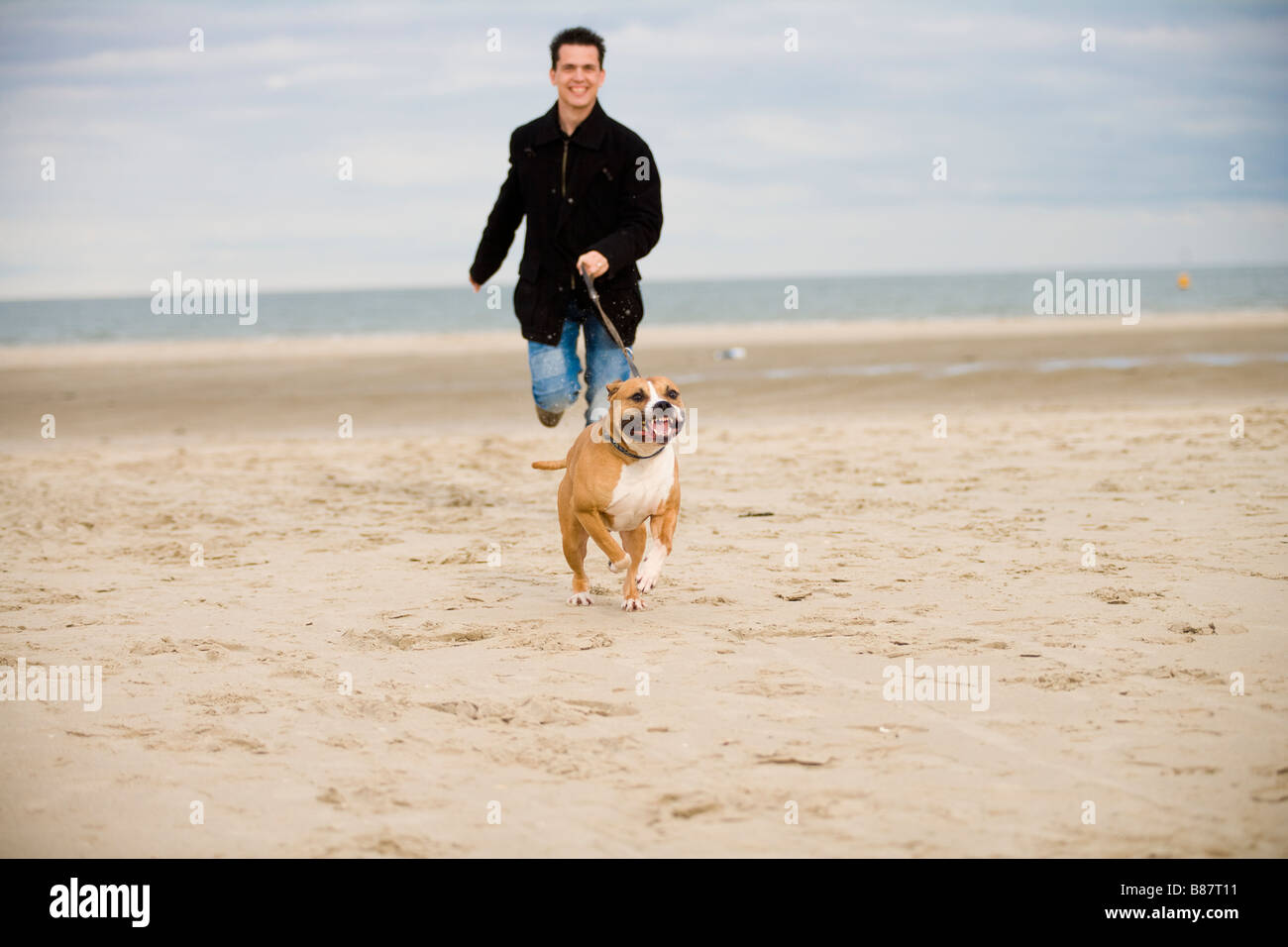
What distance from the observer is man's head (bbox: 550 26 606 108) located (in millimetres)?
5820

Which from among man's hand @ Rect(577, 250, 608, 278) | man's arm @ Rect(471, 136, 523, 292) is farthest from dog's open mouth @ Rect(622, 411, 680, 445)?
man's arm @ Rect(471, 136, 523, 292)

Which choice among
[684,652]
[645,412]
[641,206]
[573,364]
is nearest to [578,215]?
[641,206]

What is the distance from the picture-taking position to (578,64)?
19.1ft

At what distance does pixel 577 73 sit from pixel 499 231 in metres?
1.06

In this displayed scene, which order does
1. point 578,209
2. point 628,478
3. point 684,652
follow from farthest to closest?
1. point 578,209
2. point 628,478
3. point 684,652

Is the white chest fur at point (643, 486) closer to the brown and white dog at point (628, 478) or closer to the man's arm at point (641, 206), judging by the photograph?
the brown and white dog at point (628, 478)

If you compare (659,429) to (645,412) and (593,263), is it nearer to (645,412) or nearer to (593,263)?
(645,412)

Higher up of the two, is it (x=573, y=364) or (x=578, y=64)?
(x=578, y=64)

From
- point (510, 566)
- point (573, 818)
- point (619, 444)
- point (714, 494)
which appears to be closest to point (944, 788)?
point (573, 818)

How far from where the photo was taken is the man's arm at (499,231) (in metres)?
6.39

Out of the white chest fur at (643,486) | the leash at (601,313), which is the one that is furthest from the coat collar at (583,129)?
the white chest fur at (643,486)

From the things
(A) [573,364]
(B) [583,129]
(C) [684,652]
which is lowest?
(C) [684,652]
